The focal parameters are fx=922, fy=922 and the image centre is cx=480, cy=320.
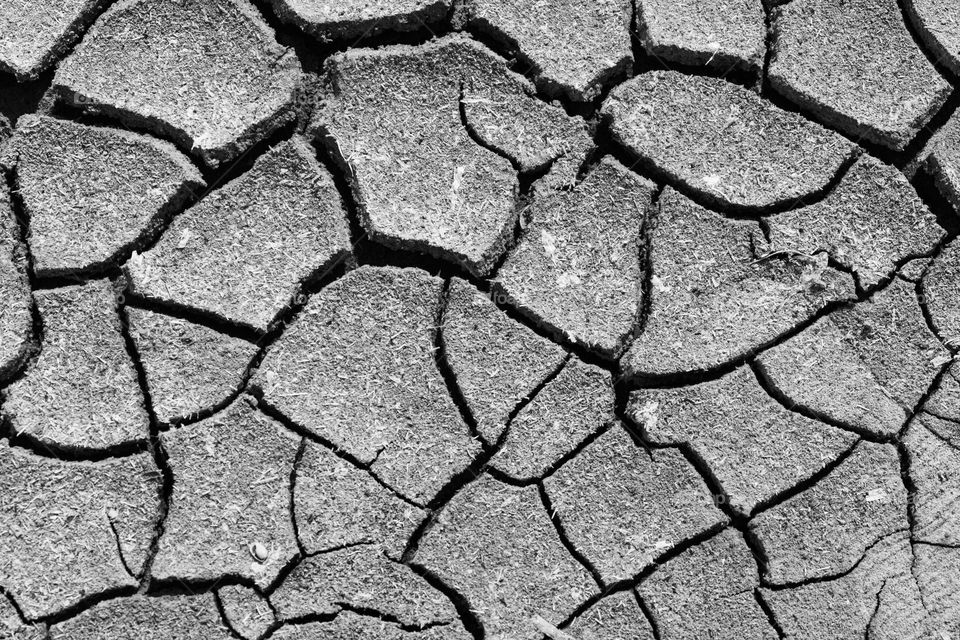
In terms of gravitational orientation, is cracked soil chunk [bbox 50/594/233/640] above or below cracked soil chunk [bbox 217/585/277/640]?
below

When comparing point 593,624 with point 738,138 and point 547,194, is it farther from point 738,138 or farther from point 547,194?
point 738,138

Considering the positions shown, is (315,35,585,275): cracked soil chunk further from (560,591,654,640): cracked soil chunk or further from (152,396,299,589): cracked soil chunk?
(560,591,654,640): cracked soil chunk

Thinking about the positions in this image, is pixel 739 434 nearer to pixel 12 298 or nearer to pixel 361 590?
pixel 361 590

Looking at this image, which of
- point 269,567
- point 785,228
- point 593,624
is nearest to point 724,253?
point 785,228

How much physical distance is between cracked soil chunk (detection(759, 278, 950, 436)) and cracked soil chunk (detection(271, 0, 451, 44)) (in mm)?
1305

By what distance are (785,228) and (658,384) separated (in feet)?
1.83

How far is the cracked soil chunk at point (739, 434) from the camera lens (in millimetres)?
2461

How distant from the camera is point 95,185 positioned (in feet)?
7.84

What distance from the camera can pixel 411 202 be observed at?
96.2 inches

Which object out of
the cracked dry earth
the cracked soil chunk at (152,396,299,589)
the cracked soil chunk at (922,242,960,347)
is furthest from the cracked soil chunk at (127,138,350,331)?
the cracked soil chunk at (922,242,960,347)

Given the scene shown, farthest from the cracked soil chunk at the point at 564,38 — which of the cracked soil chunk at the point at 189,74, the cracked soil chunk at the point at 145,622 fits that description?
the cracked soil chunk at the point at 145,622

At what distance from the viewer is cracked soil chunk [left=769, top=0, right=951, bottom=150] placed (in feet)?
8.41

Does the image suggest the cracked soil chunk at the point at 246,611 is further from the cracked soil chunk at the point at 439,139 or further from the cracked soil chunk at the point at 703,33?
the cracked soil chunk at the point at 703,33

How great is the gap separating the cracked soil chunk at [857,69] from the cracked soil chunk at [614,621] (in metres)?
1.44
